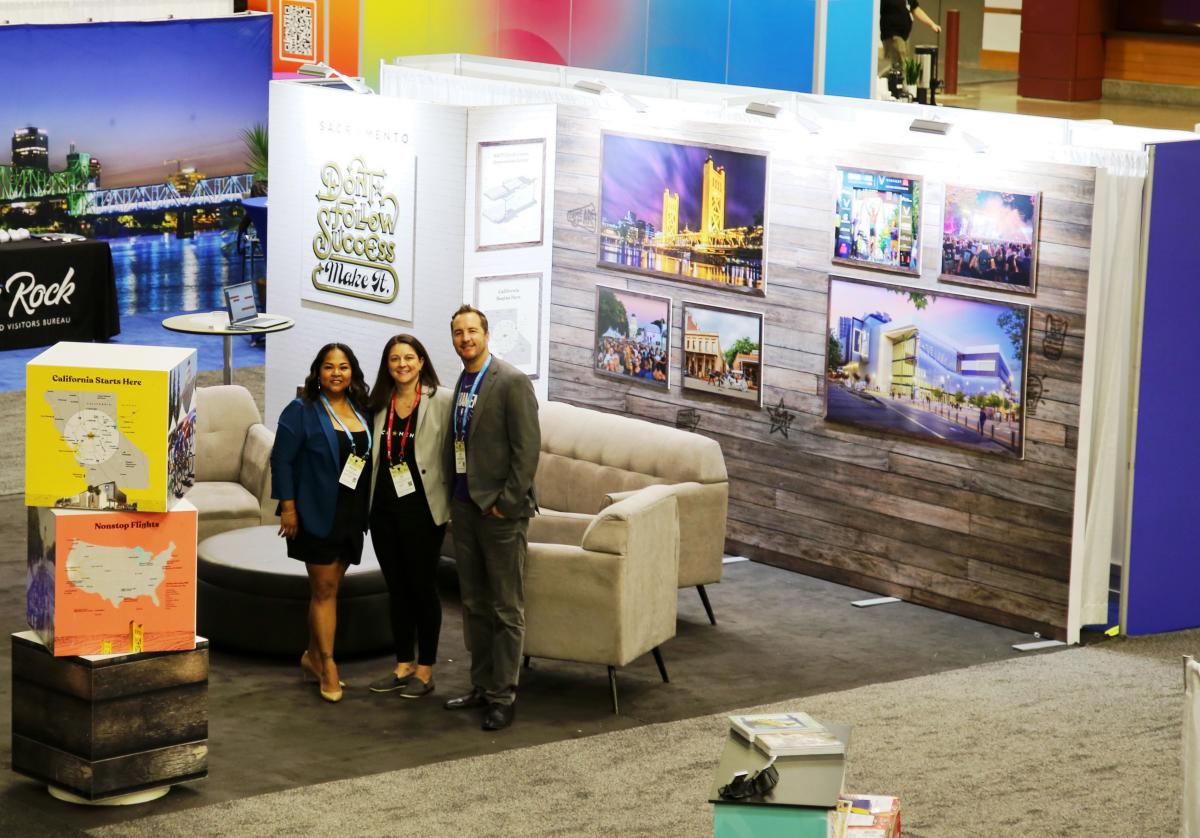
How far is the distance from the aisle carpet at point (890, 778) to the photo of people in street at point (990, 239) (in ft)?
5.73

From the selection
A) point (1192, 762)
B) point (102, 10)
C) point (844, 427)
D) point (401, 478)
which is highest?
point (102, 10)

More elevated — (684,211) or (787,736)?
(684,211)

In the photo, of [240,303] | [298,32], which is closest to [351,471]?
[240,303]

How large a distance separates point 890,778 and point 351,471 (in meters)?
2.21

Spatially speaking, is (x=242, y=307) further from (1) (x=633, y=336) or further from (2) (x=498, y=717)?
(2) (x=498, y=717)

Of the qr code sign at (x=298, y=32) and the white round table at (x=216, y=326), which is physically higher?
the qr code sign at (x=298, y=32)

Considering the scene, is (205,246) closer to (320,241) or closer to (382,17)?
(382,17)

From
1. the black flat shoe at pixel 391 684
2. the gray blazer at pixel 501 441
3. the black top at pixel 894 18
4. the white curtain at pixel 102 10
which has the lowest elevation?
the black flat shoe at pixel 391 684

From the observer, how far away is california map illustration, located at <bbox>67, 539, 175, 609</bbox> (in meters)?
5.77

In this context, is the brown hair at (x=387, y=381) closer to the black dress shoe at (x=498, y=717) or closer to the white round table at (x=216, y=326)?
the black dress shoe at (x=498, y=717)

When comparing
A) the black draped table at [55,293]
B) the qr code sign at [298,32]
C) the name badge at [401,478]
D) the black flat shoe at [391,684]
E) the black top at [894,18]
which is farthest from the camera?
the black top at [894,18]

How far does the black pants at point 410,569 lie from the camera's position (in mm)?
6836

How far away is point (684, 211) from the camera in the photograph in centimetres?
916

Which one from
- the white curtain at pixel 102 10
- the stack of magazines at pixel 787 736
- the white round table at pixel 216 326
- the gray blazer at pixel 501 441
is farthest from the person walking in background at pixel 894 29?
the stack of magazines at pixel 787 736
